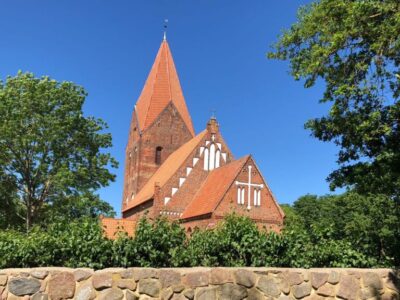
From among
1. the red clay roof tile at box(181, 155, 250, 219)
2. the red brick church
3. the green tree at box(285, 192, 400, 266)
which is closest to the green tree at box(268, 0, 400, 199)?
the green tree at box(285, 192, 400, 266)

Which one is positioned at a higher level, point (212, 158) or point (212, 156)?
point (212, 156)

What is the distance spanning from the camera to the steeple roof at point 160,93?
36062 mm

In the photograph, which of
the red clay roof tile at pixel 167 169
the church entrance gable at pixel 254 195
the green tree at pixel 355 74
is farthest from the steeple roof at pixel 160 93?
the green tree at pixel 355 74

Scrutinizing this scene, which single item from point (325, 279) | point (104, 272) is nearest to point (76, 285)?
point (104, 272)

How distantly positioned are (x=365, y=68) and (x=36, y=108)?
1798cm

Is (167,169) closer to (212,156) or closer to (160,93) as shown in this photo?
(212,156)

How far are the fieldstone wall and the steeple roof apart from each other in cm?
3037

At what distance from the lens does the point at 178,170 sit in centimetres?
2912

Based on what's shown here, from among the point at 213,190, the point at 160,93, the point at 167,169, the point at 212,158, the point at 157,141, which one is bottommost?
the point at 213,190

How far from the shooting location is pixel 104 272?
521cm

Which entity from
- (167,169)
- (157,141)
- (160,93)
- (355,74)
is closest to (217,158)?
(167,169)

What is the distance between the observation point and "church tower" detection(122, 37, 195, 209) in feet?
117

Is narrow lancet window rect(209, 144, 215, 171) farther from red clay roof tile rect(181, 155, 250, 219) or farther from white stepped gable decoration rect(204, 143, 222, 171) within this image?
red clay roof tile rect(181, 155, 250, 219)

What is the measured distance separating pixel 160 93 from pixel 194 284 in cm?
3236
